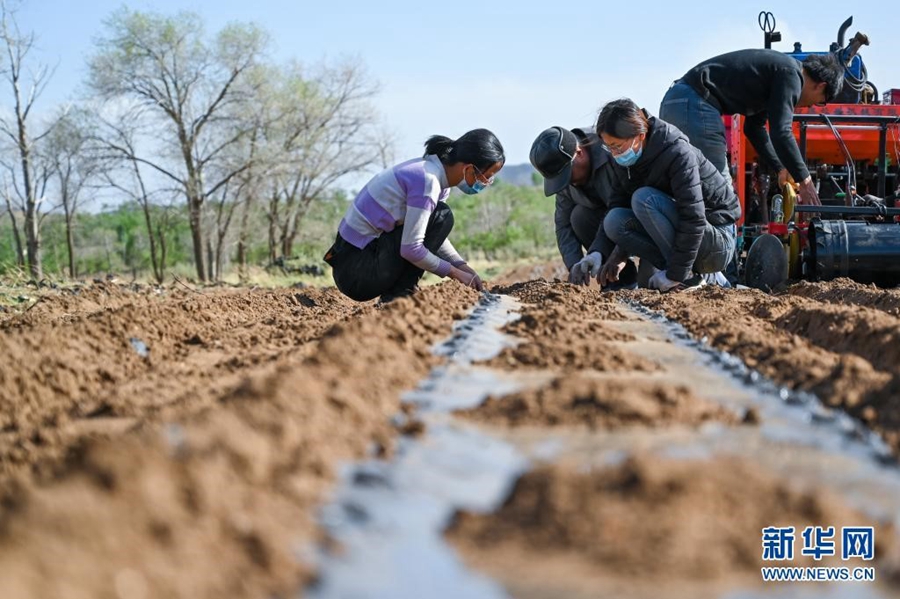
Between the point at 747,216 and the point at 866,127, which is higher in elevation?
the point at 866,127

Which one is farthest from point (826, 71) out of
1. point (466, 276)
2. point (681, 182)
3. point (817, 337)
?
point (817, 337)

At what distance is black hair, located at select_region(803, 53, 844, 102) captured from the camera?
634 centimetres

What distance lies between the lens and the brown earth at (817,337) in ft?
8.06

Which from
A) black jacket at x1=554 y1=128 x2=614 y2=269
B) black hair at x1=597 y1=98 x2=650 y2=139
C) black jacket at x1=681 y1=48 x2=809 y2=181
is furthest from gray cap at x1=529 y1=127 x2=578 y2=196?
black jacket at x1=681 y1=48 x2=809 y2=181

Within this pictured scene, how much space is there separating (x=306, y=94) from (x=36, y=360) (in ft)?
103

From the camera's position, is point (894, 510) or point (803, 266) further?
point (803, 266)

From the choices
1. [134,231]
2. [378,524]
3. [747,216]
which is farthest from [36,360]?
[134,231]

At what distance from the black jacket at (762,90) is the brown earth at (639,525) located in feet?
15.9

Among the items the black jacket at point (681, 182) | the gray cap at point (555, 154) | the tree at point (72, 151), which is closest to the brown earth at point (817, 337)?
the black jacket at point (681, 182)

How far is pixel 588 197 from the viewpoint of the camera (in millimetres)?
6789

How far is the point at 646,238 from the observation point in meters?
6.18

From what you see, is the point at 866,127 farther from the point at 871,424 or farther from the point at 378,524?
the point at 378,524

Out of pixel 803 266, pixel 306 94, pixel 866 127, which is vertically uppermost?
pixel 306 94

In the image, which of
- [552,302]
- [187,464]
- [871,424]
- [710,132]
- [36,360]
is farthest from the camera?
[710,132]
